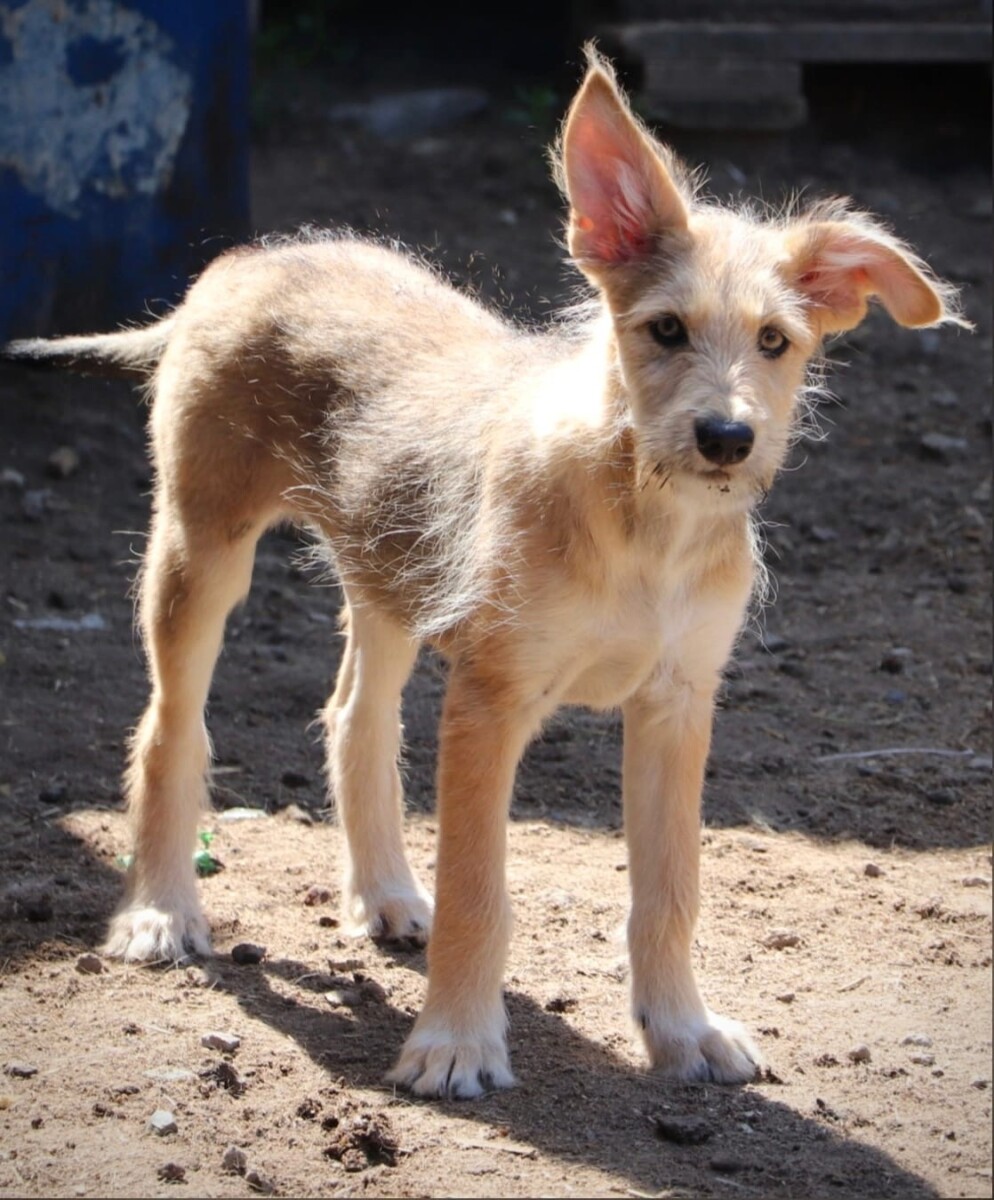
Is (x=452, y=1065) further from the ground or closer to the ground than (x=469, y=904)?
closer to the ground

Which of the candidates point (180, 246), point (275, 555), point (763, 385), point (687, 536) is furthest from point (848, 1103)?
point (180, 246)

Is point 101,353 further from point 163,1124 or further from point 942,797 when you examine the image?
point 942,797

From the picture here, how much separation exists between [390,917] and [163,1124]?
A: 1.37 meters

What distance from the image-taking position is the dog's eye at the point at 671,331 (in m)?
4.18

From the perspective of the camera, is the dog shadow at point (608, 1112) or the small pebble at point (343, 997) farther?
the small pebble at point (343, 997)

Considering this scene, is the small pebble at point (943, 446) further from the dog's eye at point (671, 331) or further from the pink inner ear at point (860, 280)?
the dog's eye at point (671, 331)

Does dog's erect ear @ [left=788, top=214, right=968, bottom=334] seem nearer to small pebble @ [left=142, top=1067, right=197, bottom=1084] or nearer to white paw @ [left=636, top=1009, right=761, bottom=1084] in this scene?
white paw @ [left=636, top=1009, right=761, bottom=1084]

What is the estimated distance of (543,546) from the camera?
435cm

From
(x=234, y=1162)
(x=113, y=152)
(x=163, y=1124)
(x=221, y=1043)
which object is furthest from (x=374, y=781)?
(x=113, y=152)

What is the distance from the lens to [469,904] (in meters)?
4.43

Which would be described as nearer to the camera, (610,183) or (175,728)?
(610,183)

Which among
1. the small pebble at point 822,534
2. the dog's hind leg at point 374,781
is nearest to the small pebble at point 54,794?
the dog's hind leg at point 374,781

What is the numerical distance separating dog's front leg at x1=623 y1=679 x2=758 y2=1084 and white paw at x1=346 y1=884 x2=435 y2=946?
0.92 metres

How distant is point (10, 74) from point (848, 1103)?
21.8ft
